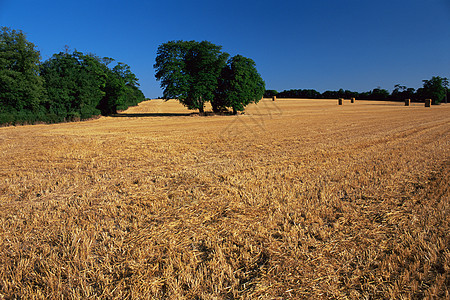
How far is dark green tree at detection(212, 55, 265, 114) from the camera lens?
4022cm

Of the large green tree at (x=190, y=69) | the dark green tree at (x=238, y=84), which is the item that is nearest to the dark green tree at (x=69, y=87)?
the large green tree at (x=190, y=69)

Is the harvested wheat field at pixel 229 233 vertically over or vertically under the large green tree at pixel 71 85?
under

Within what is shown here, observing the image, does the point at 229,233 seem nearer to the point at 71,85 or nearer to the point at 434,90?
the point at 71,85

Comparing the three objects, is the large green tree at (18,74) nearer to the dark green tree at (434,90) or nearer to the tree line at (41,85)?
the tree line at (41,85)

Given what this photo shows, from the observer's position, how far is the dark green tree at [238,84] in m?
40.2

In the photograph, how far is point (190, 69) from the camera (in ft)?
132

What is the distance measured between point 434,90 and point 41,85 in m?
115

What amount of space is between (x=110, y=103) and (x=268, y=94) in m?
73.7

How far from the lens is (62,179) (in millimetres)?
6375

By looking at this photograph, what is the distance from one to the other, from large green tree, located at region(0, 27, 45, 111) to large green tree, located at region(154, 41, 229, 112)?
16778mm

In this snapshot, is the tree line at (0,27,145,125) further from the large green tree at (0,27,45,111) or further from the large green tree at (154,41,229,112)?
the large green tree at (154,41,229,112)

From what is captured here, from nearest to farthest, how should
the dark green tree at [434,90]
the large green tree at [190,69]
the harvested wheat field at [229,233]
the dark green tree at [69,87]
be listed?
the harvested wheat field at [229,233], the dark green tree at [69,87], the large green tree at [190,69], the dark green tree at [434,90]

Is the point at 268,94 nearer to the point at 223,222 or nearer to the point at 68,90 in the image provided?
the point at 68,90

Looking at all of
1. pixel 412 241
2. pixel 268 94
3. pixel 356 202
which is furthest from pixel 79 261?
pixel 268 94
